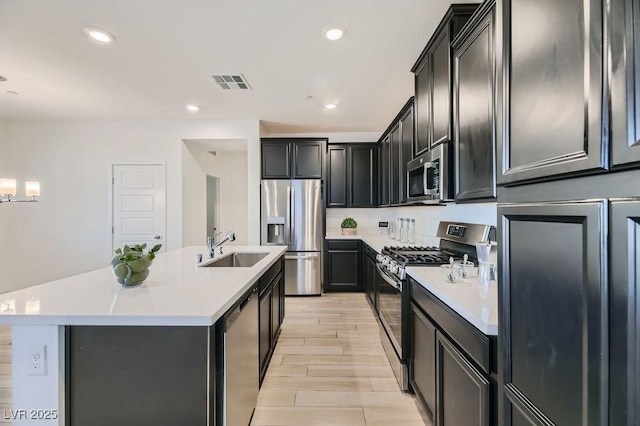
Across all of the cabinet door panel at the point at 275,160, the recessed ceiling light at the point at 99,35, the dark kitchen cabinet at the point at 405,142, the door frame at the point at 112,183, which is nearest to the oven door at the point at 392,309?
the dark kitchen cabinet at the point at 405,142

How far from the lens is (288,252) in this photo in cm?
453

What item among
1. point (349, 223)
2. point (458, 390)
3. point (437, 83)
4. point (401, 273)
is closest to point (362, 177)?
point (349, 223)

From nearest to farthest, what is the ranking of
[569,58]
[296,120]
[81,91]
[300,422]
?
[569,58]
[300,422]
[81,91]
[296,120]

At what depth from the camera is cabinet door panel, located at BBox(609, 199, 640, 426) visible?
1.83ft

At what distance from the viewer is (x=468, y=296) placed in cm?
140

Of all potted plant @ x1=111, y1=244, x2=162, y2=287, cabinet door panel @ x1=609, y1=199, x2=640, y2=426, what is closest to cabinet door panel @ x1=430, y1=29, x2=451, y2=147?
cabinet door panel @ x1=609, y1=199, x2=640, y2=426

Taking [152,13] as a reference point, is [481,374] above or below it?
below

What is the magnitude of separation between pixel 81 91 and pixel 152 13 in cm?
212

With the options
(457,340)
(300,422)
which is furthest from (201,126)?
(457,340)

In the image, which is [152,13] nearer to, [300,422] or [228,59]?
[228,59]

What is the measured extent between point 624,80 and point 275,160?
4.27 meters

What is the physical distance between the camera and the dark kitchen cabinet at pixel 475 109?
4.76 ft

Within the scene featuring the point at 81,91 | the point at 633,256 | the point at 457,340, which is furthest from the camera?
the point at 81,91

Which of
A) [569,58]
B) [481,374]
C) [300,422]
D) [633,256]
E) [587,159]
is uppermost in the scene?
[569,58]
